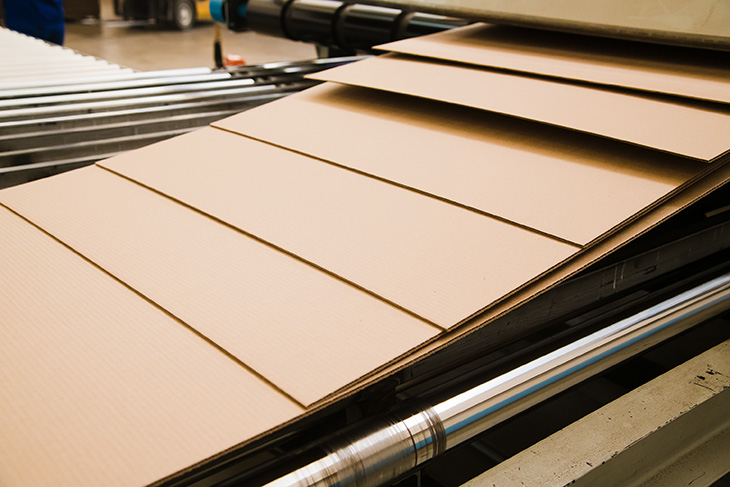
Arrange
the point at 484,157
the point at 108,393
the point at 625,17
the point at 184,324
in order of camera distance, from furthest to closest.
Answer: the point at 625,17 → the point at 484,157 → the point at 184,324 → the point at 108,393

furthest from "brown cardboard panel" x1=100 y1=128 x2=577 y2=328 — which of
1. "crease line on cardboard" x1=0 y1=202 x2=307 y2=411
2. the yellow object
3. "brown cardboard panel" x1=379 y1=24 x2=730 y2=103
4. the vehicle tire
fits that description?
the yellow object

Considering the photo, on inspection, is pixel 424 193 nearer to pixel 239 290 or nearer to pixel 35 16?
pixel 239 290

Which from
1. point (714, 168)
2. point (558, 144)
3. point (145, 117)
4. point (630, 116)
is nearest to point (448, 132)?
point (558, 144)

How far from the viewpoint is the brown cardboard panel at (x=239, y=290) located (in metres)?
0.65

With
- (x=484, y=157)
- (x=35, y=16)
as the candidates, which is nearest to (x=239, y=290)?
(x=484, y=157)

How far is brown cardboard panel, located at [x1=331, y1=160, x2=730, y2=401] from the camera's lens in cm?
65

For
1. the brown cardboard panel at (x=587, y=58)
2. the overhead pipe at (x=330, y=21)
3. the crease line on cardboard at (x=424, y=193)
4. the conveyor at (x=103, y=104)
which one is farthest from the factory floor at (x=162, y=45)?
the crease line on cardboard at (x=424, y=193)

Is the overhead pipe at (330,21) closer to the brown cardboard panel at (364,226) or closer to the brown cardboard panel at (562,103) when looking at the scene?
the brown cardboard panel at (562,103)

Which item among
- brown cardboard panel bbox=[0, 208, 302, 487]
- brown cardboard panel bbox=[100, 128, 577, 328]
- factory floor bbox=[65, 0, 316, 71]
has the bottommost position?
Result: factory floor bbox=[65, 0, 316, 71]

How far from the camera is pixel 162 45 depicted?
21.7 ft

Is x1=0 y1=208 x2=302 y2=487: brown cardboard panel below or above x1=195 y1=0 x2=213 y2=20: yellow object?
below

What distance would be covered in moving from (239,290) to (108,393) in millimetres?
199

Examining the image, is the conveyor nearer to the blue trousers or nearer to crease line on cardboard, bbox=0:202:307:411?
crease line on cardboard, bbox=0:202:307:411

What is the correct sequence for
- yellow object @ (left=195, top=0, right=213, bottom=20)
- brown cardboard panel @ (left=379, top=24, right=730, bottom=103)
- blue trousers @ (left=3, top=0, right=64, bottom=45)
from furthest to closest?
1. yellow object @ (left=195, top=0, right=213, bottom=20)
2. blue trousers @ (left=3, top=0, right=64, bottom=45)
3. brown cardboard panel @ (left=379, top=24, right=730, bottom=103)
